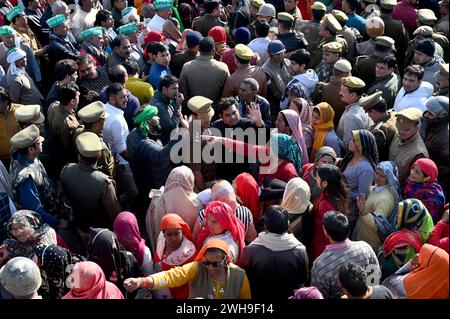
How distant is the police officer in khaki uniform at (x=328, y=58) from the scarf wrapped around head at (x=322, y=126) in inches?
45.2

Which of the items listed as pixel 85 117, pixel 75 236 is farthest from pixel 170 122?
pixel 75 236

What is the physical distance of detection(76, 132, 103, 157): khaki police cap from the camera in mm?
5211

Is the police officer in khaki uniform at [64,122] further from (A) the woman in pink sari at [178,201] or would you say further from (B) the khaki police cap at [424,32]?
(B) the khaki police cap at [424,32]

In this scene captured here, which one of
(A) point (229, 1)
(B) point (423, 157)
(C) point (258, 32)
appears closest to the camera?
(B) point (423, 157)

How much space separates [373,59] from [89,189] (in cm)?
383

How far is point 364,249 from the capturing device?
4.38 meters

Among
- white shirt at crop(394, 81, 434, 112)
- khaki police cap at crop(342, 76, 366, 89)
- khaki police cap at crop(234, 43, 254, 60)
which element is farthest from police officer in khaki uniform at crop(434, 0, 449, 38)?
khaki police cap at crop(234, 43, 254, 60)

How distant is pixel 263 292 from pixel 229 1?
22.2 ft

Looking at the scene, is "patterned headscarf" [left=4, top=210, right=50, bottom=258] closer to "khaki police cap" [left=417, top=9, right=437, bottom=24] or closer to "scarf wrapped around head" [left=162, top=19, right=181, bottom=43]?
"scarf wrapped around head" [left=162, top=19, right=181, bottom=43]

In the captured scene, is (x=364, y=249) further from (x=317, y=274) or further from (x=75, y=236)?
(x=75, y=236)

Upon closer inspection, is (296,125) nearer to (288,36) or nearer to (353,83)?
(353,83)

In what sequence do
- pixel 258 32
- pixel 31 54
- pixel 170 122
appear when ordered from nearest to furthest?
pixel 170 122 < pixel 31 54 < pixel 258 32

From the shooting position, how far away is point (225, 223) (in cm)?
462

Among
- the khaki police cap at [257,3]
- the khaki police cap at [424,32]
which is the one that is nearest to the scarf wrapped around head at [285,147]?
the khaki police cap at [424,32]
